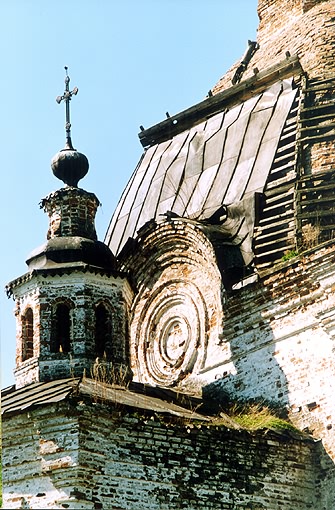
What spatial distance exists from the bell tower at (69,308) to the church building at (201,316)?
0.02 meters

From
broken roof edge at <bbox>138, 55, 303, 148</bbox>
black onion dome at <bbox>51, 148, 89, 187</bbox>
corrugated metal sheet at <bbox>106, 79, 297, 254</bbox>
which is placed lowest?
black onion dome at <bbox>51, 148, 89, 187</bbox>

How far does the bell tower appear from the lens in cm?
1295

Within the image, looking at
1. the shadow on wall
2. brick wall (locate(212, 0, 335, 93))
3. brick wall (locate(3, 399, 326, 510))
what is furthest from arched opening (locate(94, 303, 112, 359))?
brick wall (locate(212, 0, 335, 93))

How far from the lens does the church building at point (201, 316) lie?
37.4ft

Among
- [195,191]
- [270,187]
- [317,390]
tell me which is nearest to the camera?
[317,390]

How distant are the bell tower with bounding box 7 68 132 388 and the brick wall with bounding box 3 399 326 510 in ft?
4.45

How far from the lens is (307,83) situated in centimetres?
1546

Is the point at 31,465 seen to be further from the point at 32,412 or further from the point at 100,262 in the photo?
the point at 100,262

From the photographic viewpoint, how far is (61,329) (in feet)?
43.4

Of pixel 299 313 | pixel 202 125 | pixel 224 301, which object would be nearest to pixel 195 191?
pixel 202 125

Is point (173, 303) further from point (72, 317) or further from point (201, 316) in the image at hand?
point (72, 317)

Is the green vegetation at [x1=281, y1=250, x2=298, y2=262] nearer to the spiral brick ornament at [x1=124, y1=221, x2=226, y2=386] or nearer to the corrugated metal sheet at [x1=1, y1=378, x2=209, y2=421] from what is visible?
the spiral brick ornament at [x1=124, y1=221, x2=226, y2=386]

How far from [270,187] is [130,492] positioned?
482 cm

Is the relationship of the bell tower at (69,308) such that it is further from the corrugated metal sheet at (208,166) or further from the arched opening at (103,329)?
the corrugated metal sheet at (208,166)
